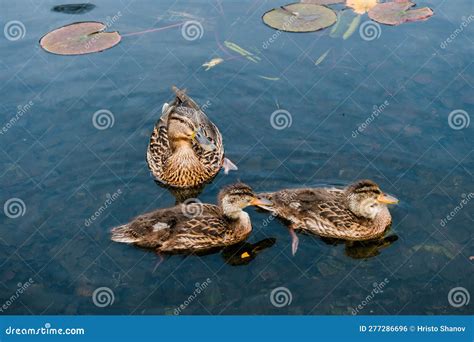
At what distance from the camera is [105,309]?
9414 millimetres

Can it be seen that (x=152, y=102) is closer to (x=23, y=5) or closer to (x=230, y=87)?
(x=230, y=87)

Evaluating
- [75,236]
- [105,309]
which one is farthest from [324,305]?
[75,236]

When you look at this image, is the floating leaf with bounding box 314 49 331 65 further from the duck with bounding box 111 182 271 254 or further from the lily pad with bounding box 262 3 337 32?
the duck with bounding box 111 182 271 254

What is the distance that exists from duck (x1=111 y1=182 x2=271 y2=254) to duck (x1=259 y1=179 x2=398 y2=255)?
0.55 metres

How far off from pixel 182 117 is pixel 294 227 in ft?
8.97
